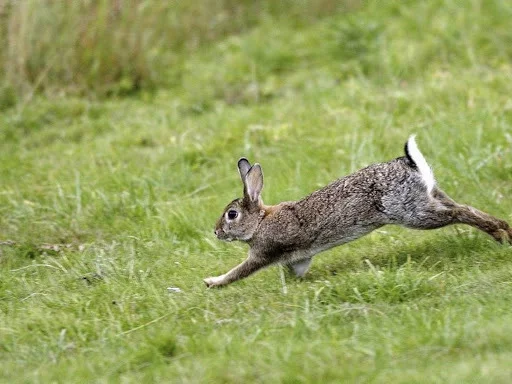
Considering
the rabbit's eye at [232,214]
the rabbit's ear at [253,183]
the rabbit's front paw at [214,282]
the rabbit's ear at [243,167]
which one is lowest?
the rabbit's front paw at [214,282]

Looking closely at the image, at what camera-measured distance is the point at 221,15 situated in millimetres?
11961

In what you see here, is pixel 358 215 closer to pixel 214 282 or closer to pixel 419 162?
pixel 419 162

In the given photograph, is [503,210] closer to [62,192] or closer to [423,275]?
[423,275]

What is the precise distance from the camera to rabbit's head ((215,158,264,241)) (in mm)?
6117

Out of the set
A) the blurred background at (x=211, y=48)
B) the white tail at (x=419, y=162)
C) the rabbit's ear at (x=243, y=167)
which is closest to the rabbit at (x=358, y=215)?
the white tail at (x=419, y=162)

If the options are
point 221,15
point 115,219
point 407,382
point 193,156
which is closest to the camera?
point 407,382

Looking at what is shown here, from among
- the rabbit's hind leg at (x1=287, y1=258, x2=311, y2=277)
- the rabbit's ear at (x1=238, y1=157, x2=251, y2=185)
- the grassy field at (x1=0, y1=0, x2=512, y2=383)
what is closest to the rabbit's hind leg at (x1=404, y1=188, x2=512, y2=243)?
the grassy field at (x1=0, y1=0, x2=512, y2=383)

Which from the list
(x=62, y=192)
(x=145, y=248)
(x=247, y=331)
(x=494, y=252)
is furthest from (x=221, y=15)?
(x=247, y=331)

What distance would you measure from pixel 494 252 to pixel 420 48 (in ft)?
15.1

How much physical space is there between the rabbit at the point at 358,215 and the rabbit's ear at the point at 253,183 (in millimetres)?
43

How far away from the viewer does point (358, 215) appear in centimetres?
580

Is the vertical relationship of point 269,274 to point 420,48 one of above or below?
below

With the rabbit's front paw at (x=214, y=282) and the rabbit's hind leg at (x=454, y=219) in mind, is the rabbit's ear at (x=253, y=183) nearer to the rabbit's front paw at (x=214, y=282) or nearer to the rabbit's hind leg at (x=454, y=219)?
the rabbit's front paw at (x=214, y=282)

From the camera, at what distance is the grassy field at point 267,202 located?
14.9 feet
